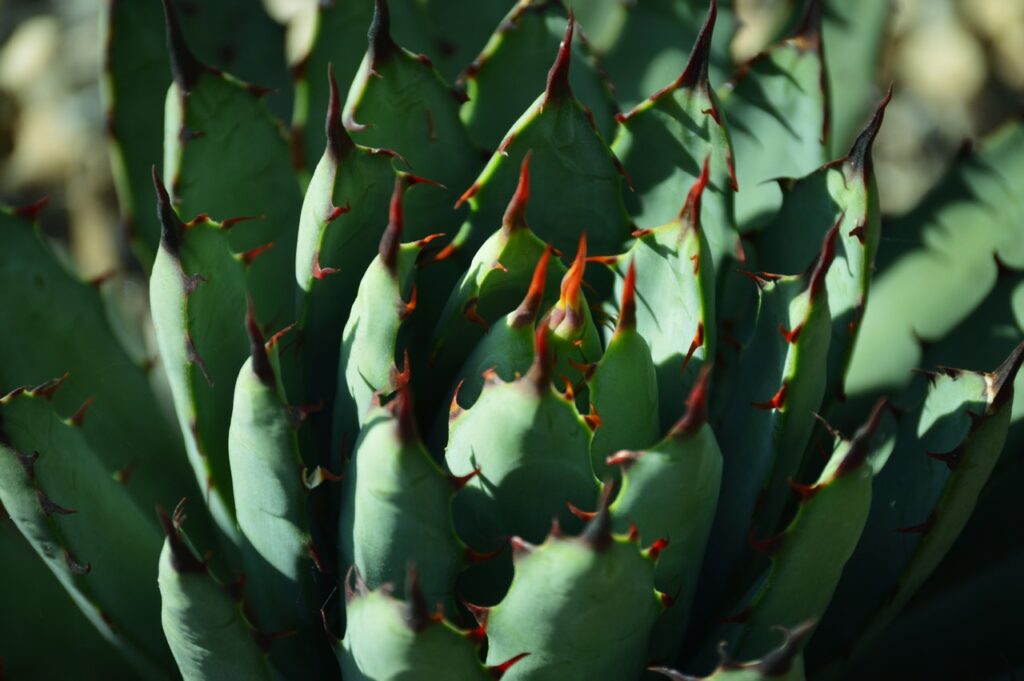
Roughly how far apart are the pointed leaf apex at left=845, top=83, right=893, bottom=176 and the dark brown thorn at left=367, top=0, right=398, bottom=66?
1.09 ft

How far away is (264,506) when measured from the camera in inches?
29.1

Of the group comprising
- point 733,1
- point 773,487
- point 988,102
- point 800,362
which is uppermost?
point 733,1

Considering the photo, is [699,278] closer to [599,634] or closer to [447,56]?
[599,634]

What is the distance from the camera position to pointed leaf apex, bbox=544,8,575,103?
2.51 ft

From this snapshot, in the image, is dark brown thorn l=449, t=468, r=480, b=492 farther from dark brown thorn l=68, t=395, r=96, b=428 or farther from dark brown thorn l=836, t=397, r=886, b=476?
dark brown thorn l=68, t=395, r=96, b=428

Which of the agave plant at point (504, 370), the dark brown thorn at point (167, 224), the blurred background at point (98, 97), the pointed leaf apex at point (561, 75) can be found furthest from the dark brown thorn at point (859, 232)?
the blurred background at point (98, 97)

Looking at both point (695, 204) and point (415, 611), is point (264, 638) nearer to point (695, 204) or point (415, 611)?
point (415, 611)

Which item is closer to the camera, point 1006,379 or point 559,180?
point 1006,379

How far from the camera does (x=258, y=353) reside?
0.67 m

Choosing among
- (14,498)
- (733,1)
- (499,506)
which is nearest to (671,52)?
(733,1)

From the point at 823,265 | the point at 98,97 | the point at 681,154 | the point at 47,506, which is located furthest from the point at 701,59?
the point at 98,97

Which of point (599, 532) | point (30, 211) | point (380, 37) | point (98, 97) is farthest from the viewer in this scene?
point (98, 97)

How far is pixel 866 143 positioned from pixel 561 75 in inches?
8.3

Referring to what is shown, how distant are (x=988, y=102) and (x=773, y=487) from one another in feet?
5.54
